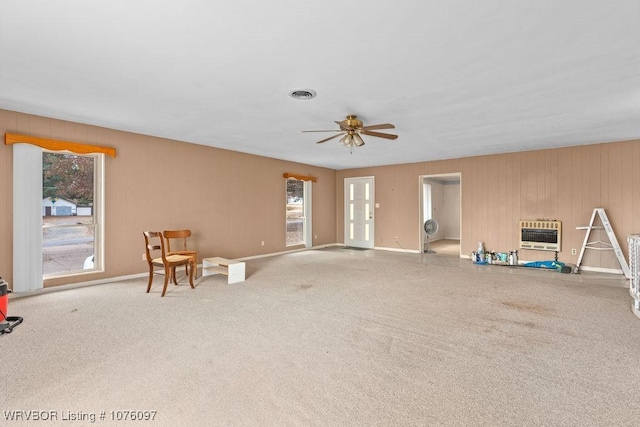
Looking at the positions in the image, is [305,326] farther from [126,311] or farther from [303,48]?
[303,48]

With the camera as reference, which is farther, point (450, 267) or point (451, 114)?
point (450, 267)

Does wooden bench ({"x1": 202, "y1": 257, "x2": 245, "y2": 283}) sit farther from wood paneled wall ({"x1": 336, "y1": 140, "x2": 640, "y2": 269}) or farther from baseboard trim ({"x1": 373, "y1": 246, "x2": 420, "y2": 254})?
wood paneled wall ({"x1": 336, "y1": 140, "x2": 640, "y2": 269})

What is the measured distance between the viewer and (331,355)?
8.23ft

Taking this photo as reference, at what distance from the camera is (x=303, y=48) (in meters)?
2.44

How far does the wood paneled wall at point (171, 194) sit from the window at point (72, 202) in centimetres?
16

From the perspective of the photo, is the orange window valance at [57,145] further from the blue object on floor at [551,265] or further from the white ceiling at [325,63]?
the blue object on floor at [551,265]

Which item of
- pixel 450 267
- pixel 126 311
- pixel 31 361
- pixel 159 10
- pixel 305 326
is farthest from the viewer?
pixel 450 267

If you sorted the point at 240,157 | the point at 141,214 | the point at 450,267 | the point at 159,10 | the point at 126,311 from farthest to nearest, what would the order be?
the point at 240,157 < the point at 450,267 < the point at 141,214 < the point at 126,311 < the point at 159,10

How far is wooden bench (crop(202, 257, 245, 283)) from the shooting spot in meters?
4.88

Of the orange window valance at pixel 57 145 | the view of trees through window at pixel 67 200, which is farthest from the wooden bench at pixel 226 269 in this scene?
the orange window valance at pixel 57 145

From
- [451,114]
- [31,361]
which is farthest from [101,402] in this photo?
[451,114]

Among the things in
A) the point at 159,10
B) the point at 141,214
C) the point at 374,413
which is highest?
the point at 159,10

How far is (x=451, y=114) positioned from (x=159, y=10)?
352 centimetres

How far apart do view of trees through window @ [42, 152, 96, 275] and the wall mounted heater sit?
7969mm
